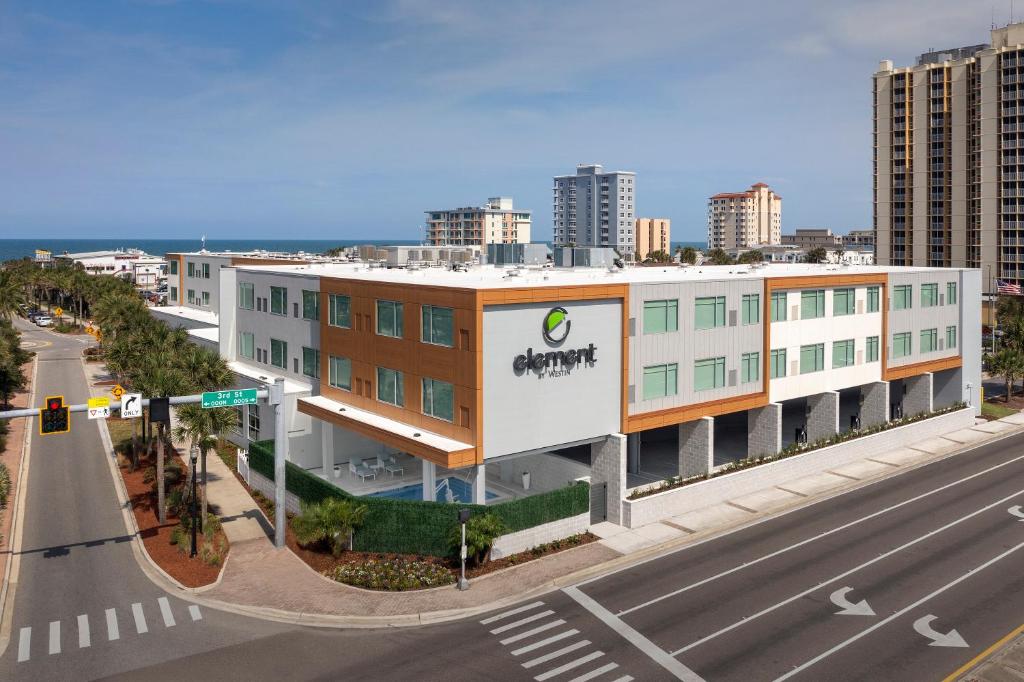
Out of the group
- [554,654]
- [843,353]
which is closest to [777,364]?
[843,353]

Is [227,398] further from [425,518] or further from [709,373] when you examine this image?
[709,373]

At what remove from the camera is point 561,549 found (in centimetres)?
3491

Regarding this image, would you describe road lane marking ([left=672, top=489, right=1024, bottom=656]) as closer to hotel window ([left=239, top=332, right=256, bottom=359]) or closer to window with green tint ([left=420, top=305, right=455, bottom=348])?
window with green tint ([left=420, top=305, right=455, bottom=348])

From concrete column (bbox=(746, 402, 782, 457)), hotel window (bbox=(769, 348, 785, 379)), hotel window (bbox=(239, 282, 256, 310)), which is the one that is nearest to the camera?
concrete column (bbox=(746, 402, 782, 457))

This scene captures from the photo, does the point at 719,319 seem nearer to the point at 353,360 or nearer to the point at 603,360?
the point at 603,360

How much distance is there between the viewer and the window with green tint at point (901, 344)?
57081 mm

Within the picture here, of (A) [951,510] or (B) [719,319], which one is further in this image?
(B) [719,319]

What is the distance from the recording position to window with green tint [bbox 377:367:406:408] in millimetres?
40469

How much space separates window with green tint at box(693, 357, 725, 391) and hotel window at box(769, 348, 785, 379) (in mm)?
4395

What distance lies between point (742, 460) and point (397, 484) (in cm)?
1969

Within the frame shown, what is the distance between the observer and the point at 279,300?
51.9m

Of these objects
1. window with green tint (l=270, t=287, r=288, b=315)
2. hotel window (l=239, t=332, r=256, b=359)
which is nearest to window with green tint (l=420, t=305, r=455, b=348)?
window with green tint (l=270, t=287, r=288, b=315)

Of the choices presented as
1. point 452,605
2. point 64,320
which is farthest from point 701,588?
point 64,320

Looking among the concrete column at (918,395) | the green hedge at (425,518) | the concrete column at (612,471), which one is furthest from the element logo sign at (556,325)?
the concrete column at (918,395)
